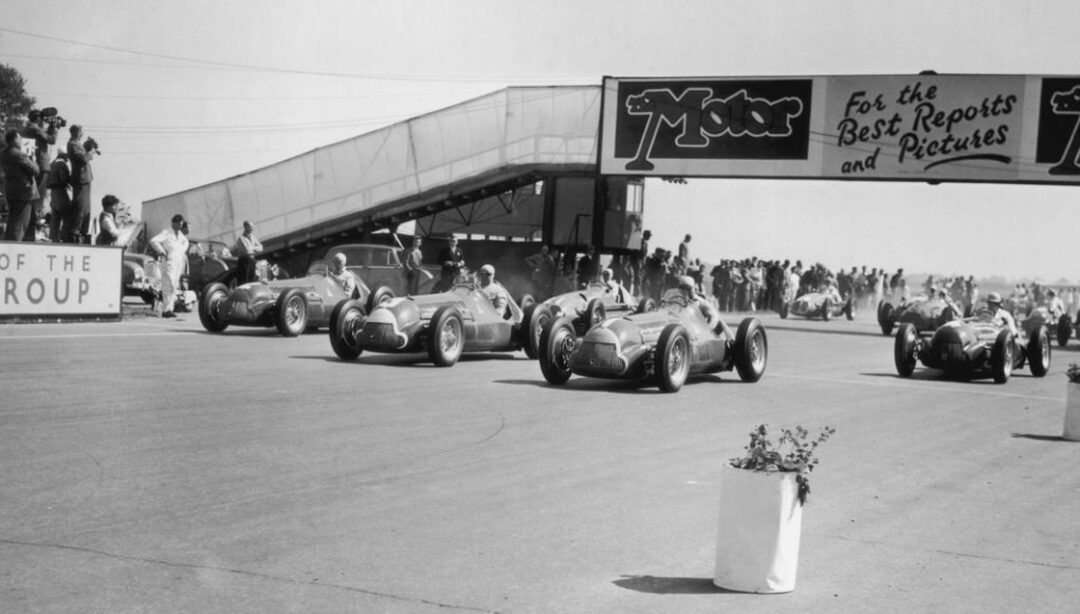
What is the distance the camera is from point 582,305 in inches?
838

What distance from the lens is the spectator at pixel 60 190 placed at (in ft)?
73.0

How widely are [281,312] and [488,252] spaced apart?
19.2 m

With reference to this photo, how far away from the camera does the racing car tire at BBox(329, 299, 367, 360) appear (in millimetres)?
17438

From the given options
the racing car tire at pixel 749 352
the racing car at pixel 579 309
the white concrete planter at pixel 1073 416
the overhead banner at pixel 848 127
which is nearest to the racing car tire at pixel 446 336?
the racing car at pixel 579 309

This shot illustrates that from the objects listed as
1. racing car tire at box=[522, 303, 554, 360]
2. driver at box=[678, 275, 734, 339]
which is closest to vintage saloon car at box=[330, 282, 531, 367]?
racing car tire at box=[522, 303, 554, 360]

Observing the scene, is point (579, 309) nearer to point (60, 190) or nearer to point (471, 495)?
point (60, 190)

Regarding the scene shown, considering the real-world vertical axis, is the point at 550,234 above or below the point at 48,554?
above

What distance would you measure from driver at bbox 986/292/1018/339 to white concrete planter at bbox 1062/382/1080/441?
7512 mm

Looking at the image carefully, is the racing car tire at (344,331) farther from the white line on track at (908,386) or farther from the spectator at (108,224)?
the spectator at (108,224)

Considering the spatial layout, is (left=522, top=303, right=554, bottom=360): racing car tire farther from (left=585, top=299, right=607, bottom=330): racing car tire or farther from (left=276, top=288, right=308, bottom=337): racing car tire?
(left=276, top=288, right=308, bottom=337): racing car tire

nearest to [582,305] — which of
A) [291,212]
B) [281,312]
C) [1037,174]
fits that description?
[281,312]

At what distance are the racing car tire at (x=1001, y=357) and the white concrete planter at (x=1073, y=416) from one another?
21.4 ft

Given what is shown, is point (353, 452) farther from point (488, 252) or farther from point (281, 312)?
point (488, 252)

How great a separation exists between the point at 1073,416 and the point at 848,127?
22572mm
